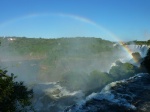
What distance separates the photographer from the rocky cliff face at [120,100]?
106ft

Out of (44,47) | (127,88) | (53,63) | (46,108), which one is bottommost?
(46,108)

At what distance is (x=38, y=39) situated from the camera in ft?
630

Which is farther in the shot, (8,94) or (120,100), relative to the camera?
(120,100)

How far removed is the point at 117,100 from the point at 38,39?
160 metres

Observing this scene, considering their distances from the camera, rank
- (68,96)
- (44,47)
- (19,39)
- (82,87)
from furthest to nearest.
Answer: (19,39)
(44,47)
(82,87)
(68,96)

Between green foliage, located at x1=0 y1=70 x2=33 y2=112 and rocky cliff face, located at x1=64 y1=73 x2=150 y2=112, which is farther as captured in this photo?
rocky cliff face, located at x1=64 y1=73 x2=150 y2=112

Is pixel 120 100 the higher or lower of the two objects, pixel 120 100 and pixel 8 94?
the lower

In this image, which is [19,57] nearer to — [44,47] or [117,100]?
[44,47]

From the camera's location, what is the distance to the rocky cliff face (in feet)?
106

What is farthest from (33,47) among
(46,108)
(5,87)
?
(5,87)

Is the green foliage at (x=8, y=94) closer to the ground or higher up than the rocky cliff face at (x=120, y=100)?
higher up

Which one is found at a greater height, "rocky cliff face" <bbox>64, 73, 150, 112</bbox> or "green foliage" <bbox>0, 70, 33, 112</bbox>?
"green foliage" <bbox>0, 70, 33, 112</bbox>

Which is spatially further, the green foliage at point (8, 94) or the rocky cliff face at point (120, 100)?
the rocky cliff face at point (120, 100)

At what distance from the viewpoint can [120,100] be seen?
35281mm
